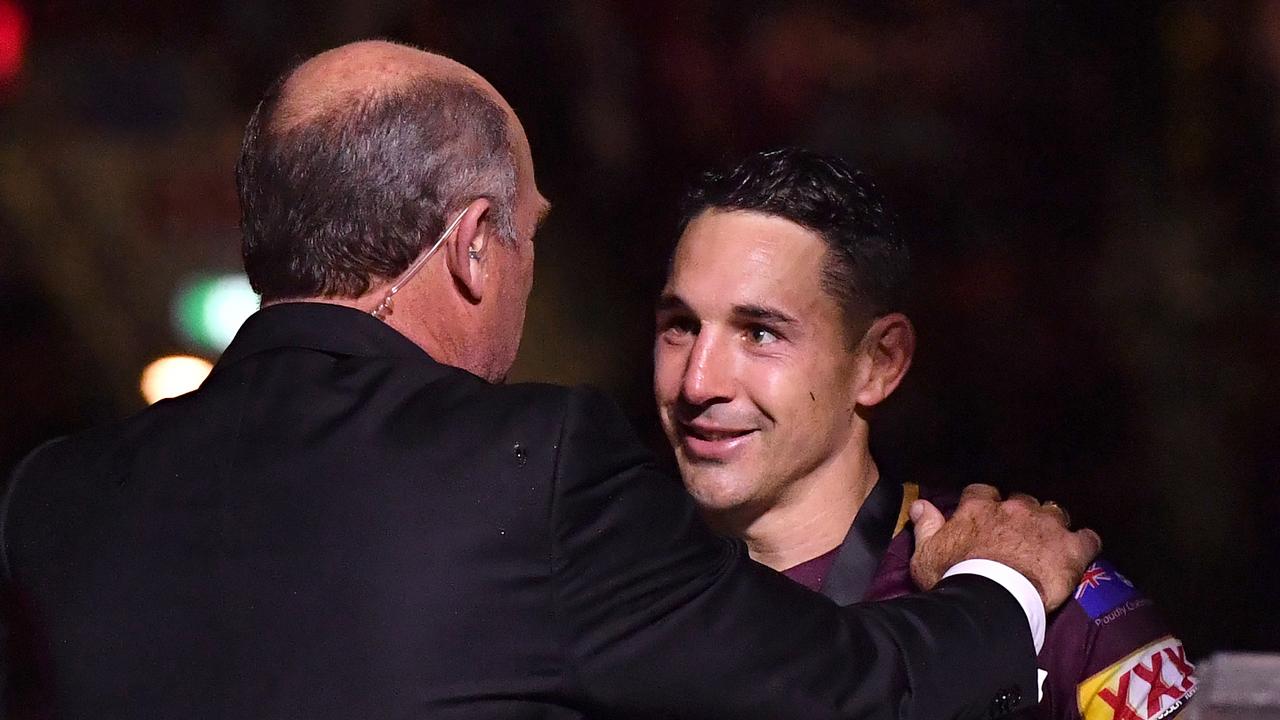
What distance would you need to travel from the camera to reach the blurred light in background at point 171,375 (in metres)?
5.05

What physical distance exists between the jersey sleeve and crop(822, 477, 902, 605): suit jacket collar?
0.93 ft

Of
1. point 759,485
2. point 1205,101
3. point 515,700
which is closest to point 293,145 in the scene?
point 515,700

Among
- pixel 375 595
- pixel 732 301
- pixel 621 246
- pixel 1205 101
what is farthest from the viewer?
pixel 621 246

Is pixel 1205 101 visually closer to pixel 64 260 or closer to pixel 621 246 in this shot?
pixel 621 246

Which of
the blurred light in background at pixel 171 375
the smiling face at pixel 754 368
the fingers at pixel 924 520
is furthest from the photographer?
the blurred light in background at pixel 171 375

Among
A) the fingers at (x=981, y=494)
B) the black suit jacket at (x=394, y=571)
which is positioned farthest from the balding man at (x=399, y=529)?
the fingers at (x=981, y=494)

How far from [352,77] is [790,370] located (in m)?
0.76

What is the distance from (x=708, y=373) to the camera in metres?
2.12

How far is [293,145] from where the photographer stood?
168 cm

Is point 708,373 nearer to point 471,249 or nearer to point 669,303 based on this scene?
point 669,303

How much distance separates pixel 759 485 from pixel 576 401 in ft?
2.18

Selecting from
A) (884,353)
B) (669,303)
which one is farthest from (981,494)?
(669,303)

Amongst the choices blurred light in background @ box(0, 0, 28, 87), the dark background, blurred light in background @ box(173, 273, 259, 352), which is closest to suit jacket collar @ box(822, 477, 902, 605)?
the dark background

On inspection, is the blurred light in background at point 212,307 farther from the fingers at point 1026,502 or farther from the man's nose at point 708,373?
the fingers at point 1026,502
